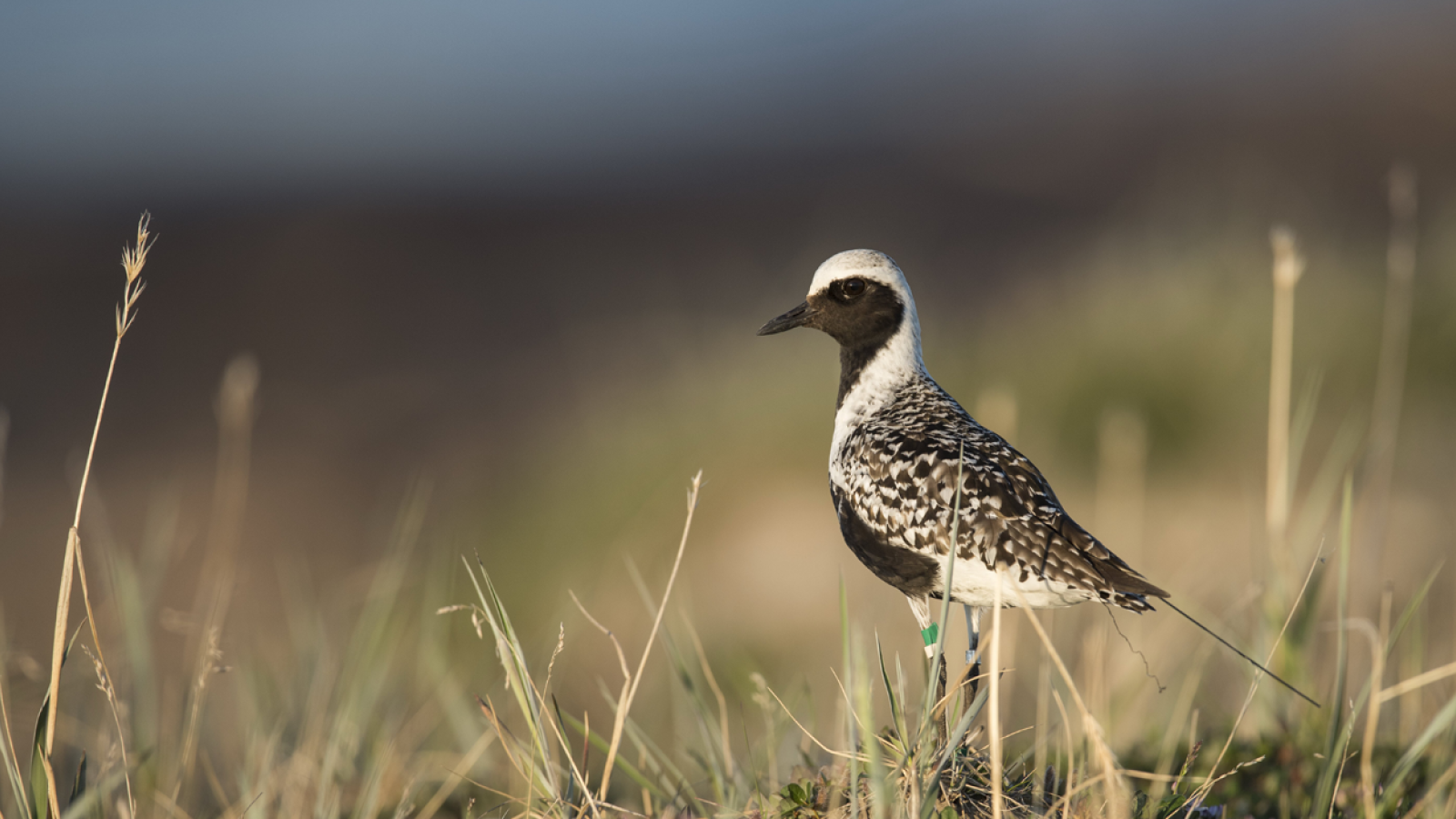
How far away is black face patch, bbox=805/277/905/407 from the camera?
3.78 meters

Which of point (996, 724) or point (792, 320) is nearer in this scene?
point (996, 724)

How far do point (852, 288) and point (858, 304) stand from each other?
2.6 inches

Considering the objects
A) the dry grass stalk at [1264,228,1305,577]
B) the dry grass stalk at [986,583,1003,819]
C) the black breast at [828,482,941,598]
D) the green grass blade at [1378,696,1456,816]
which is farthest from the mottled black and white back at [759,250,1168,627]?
the dry grass stalk at [1264,228,1305,577]

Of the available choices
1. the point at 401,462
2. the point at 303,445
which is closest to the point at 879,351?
the point at 401,462

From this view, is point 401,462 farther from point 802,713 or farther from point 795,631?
point 802,713

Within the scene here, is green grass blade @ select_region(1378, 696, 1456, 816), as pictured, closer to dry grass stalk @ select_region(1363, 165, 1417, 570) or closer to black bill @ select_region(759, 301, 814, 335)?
dry grass stalk @ select_region(1363, 165, 1417, 570)

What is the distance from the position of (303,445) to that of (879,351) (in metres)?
15.8

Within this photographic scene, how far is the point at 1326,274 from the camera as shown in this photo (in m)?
9.02

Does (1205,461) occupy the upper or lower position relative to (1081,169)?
lower

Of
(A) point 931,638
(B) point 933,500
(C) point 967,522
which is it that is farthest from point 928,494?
(A) point 931,638

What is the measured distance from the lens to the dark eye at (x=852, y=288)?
148 inches

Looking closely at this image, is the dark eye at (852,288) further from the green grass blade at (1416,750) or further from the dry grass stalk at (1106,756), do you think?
the green grass blade at (1416,750)

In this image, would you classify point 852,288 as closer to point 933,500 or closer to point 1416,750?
point 933,500

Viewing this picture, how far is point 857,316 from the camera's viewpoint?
382 cm
